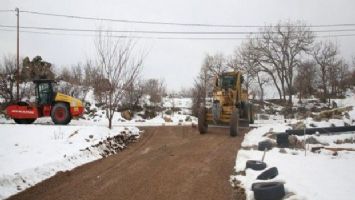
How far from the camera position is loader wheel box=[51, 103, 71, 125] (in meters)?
18.4

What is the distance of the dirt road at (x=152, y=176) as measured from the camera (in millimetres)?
7484

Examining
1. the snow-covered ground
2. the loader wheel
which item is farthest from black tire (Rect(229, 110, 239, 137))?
the loader wheel

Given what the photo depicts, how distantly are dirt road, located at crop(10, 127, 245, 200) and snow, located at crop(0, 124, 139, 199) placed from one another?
409mm

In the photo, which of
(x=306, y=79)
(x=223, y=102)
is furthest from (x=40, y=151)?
(x=306, y=79)

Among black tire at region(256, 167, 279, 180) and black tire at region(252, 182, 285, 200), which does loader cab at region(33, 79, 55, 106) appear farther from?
black tire at region(252, 182, 285, 200)

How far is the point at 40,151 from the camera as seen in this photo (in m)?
11.2

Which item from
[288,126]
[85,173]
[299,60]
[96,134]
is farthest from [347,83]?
[85,173]

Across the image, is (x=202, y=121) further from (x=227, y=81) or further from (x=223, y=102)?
(x=227, y=81)

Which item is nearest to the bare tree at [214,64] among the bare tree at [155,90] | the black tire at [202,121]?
the bare tree at [155,90]

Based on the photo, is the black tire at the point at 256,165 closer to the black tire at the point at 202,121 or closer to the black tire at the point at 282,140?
the black tire at the point at 282,140

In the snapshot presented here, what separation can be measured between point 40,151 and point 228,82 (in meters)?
11.2

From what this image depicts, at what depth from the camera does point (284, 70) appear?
147 ft

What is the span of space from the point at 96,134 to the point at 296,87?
45.2 metres

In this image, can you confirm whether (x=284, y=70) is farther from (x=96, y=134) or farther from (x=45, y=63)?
(x=96, y=134)
